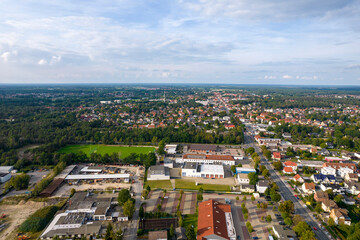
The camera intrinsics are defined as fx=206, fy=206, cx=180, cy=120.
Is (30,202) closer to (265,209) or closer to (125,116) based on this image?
(265,209)

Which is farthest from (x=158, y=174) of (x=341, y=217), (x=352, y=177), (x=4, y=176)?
(x=352, y=177)

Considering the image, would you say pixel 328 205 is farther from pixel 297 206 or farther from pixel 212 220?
pixel 212 220

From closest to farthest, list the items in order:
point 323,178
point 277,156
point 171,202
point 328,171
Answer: point 171,202 → point 323,178 → point 328,171 → point 277,156

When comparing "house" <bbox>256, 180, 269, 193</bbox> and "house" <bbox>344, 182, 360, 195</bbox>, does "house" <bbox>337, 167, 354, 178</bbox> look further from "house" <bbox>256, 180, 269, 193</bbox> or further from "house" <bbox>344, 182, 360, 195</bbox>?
"house" <bbox>256, 180, 269, 193</bbox>

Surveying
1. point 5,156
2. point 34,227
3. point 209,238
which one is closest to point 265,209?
point 209,238

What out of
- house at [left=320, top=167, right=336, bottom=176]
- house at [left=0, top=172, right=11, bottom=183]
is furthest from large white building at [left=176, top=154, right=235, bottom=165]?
house at [left=0, top=172, right=11, bottom=183]

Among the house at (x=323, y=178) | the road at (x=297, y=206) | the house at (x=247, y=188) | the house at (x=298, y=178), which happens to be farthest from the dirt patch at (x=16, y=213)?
the house at (x=323, y=178)
